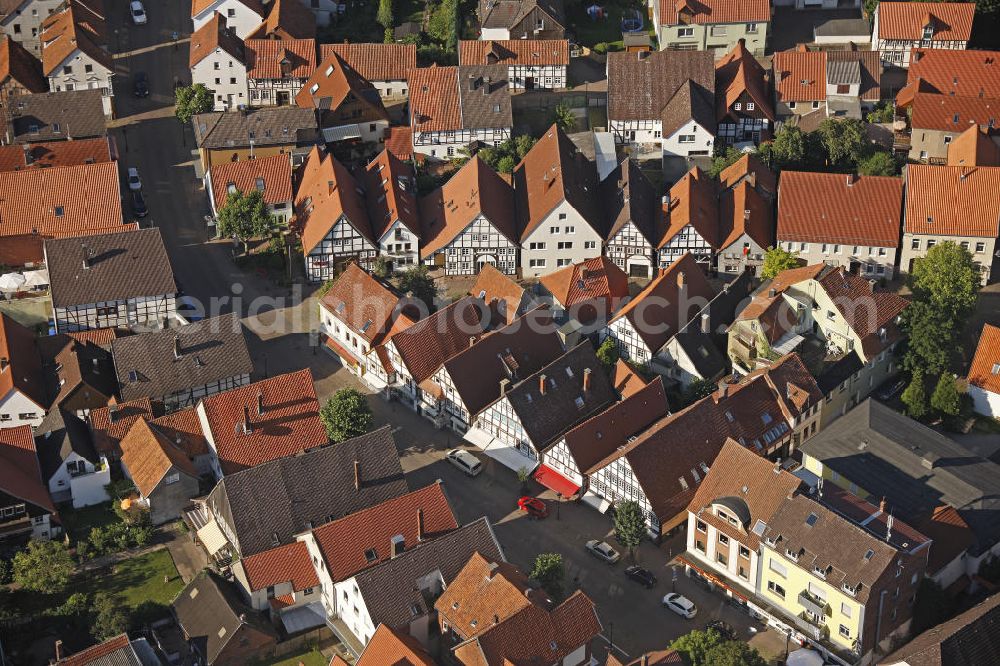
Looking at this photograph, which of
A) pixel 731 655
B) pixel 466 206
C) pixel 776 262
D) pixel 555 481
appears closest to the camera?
pixel 731 655

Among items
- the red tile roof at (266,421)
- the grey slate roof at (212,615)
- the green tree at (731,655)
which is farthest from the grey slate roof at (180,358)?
the green tree at (731,655)

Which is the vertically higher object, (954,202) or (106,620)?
(954,202)

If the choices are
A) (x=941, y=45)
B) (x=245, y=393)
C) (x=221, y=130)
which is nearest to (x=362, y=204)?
(x=221, y=130)

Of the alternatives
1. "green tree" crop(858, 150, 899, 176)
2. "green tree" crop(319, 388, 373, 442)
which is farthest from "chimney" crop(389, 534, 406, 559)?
"green tree" crop(858, 150, 899, 176)

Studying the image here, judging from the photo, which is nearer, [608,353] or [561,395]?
[561,395]

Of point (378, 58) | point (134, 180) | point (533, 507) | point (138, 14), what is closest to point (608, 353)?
point (533, 507)

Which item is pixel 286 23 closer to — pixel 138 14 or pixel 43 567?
pixel 138 14

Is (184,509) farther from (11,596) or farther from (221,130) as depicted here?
(221,130)

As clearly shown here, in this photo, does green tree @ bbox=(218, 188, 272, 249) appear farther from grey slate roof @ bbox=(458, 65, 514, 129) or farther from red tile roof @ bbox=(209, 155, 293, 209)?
grey slate roof @ bbox=(458, 65, 514, 129)
